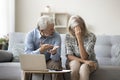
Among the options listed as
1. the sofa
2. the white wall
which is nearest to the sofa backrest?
the sofa

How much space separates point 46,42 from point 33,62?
1.64 ft

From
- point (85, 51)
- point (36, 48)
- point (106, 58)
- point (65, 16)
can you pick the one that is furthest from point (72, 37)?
point (65, 16)

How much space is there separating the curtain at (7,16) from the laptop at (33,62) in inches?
93.4

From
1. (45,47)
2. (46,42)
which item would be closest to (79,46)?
(46,42)

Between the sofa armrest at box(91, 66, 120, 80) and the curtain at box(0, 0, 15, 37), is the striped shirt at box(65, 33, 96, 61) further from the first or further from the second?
the curtain at box(0, 0, 15, 37)

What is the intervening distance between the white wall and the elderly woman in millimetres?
1891

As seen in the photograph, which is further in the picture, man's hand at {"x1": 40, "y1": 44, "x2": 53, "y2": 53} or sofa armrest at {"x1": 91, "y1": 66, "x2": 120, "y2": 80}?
sofa armrest at {"x1": 91, "y1": 66, "x2": 120, "y2": 80}

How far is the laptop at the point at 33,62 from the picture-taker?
2.35 m

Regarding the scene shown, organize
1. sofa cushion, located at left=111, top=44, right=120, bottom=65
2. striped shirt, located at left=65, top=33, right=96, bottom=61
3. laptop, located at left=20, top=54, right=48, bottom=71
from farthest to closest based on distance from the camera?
sofa cushion, located at left=111, top=44, right=120, bottom=65 < striped shirt, located at left=65, top=33, right=96, bottom=61 < laptop, located at left=20, top=54, right=48, bottom=71

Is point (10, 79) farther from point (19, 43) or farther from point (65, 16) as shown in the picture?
point (65, 16)

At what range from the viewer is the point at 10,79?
10.4ft

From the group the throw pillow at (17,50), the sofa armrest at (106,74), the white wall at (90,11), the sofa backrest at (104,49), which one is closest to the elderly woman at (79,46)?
the sofa armrest at (106,74)

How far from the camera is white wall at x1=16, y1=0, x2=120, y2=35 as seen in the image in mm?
4902

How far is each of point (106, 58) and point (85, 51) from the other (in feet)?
2.33
